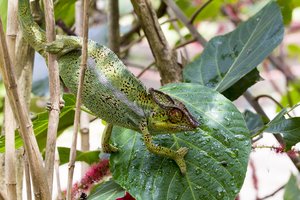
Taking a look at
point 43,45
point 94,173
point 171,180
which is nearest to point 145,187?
point 171,180

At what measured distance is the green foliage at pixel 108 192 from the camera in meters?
0.85

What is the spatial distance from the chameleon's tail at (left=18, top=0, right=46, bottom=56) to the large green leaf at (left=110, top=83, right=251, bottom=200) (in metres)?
0.19

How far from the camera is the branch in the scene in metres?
1.06

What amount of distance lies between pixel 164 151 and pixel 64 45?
20 centimetres

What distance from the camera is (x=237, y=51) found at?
44.2 inches

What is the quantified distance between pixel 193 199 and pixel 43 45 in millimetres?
315

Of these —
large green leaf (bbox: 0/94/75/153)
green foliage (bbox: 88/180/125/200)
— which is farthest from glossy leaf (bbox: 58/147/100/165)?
green foliage (bbox: 88/180/125/200)

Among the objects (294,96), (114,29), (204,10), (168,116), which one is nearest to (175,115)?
(168,116)

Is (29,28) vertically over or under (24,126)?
over

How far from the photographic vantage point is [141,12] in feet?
3.47

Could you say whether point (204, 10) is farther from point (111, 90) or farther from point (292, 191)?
point (111, 90)

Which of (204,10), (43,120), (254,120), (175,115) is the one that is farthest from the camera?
(204,10)

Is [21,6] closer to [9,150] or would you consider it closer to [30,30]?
[30,30]

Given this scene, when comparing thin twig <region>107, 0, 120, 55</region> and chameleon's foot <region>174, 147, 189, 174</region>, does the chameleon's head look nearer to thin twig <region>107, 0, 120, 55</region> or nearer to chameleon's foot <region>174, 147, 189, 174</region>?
chameleon's foot <region>174, 147, 189, 174</region>
